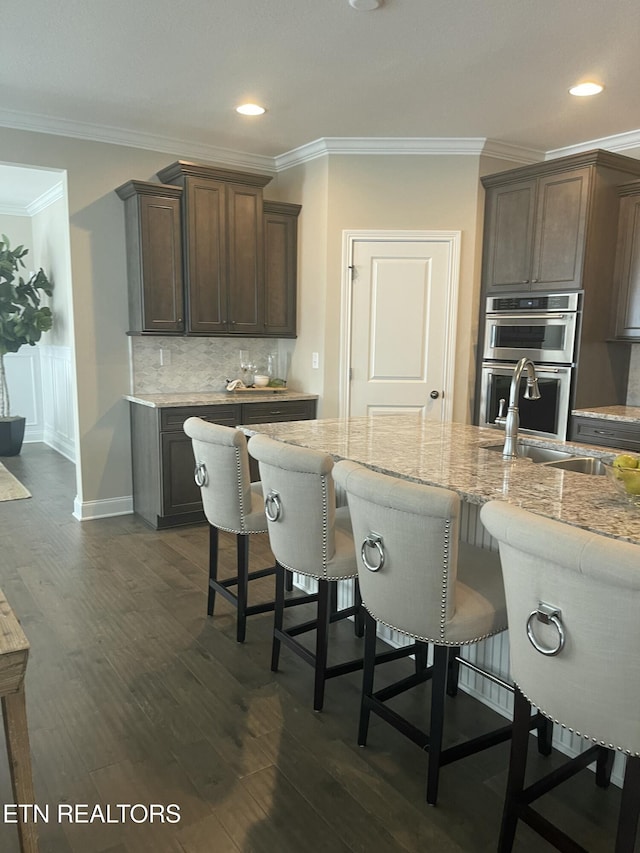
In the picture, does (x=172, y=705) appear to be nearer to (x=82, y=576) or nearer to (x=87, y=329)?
(x=82, y=576)

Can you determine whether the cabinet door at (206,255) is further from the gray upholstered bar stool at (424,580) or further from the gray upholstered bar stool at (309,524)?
the gray upholstered bar stool at (424,580)

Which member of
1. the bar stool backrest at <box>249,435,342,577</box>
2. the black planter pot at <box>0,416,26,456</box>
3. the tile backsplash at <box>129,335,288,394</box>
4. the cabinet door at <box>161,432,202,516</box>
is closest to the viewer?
the bar stool backrest at <box>249,435,342,577</box>

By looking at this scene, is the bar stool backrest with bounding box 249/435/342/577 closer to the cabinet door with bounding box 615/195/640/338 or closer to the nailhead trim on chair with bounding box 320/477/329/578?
the nailhead trim on chair with bounding box 320/477/329/578

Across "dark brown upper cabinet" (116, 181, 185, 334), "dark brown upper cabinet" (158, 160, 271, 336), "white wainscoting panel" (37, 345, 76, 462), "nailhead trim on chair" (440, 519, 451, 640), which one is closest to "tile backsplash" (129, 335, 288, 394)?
"dark brown upper cabinet" (116, 181, 185, 334)

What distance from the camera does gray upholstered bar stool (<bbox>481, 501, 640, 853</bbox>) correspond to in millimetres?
1308

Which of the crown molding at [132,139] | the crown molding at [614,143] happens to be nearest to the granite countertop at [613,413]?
the crown molding at [614,143]

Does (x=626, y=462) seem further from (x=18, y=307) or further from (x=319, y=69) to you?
(x=18, y=307)

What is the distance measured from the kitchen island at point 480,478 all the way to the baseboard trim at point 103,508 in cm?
221

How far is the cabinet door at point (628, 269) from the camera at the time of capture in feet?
13.8

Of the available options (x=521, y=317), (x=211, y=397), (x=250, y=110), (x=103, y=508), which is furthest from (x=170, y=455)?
(x=521, y=317)

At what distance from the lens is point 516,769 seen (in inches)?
66.4

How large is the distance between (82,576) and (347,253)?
3030 mm

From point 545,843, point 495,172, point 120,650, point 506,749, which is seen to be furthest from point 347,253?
point 545,843

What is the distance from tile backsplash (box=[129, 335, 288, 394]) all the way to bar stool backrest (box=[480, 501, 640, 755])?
3.96m
